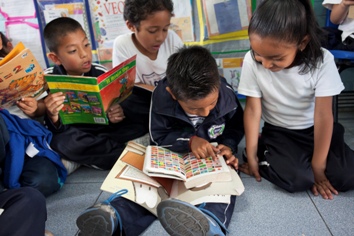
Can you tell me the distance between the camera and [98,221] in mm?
784

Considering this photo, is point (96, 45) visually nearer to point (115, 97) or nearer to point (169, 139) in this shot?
point (115, 97)

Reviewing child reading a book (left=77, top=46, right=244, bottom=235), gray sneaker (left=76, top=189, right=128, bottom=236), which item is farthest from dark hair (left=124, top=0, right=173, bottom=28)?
gray sneaker (left=76, top=189, right=128, bottom=236)

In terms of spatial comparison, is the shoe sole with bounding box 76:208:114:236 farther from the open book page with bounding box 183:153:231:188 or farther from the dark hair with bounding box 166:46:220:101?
the dark hair with bounding box 166:46:220:101

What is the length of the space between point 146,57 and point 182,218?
2.98ft

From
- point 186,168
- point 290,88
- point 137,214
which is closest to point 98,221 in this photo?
point 137,214

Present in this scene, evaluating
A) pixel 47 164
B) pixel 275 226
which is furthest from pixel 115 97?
pixel 275 226

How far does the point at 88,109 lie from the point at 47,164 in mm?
261

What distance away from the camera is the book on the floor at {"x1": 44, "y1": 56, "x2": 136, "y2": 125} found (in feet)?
3.43

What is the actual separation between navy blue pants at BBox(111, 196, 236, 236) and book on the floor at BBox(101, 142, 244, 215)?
0.03 m

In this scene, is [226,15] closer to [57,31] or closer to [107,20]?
[107,20]

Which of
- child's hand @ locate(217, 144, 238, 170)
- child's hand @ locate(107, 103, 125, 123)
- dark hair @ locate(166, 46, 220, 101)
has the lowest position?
child's hand @ locate(217, 144, 238, 170)

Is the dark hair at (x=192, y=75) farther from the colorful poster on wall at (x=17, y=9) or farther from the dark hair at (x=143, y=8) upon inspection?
the colorful poster on wall at (x=17, y=9)

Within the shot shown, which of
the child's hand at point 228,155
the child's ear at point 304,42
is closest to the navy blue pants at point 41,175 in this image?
the child's hand at point 228,155

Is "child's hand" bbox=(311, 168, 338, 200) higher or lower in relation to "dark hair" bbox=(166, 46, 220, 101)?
lower
